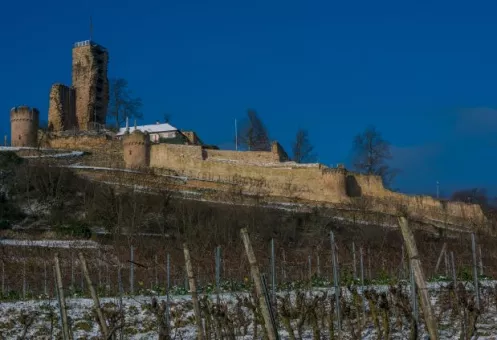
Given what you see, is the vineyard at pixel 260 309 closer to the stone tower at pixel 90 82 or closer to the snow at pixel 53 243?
the snow at pixel 53 243

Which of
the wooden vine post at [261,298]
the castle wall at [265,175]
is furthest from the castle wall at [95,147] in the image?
the wooden vine post at [261,298]

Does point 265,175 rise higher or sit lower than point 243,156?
lower

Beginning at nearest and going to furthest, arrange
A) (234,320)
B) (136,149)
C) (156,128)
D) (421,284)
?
(421,284)
(234,320)
(136,149)
(156,128)

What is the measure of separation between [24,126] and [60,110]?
15.5ft

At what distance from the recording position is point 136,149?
43719mm

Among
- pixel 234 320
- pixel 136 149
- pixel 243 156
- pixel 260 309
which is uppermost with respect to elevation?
pixel 136 149

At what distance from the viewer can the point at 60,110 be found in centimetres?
5206

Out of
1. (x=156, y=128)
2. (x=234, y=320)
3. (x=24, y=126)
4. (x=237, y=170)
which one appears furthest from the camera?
(x=156, y=128)

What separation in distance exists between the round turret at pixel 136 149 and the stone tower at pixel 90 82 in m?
11.2

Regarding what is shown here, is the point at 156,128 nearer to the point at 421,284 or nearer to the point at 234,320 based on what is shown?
the point at 234,320

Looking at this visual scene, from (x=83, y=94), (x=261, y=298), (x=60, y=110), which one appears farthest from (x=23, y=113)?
(x=261, y=298)

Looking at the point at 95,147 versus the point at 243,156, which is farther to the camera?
the point at 95,147

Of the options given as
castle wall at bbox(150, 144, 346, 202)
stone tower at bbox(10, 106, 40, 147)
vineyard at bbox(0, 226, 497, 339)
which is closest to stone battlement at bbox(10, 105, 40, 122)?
stone tower at bbox(10, 106, 40, 147)

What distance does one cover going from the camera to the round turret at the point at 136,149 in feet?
143
